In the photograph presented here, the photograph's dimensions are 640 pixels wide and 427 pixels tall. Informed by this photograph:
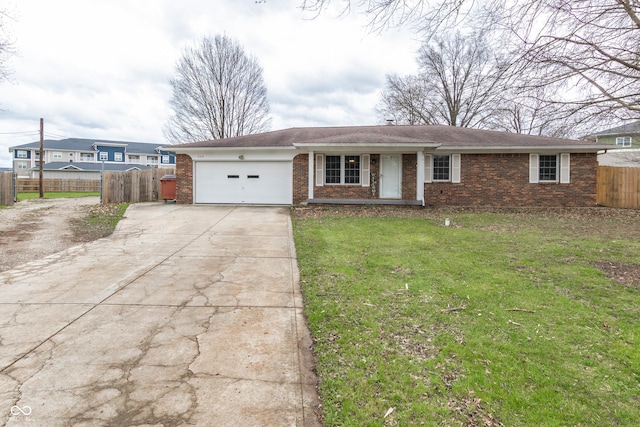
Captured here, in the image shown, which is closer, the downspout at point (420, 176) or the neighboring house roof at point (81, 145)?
the downspout at point (420, 176)

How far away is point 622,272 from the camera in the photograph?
5352 mm

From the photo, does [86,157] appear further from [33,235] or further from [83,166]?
[33,235]

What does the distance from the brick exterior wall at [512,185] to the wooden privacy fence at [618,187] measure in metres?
1.29

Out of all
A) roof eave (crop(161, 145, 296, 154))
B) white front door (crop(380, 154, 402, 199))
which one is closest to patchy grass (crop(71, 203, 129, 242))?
roof eave (crop(161, 145, 296, 154))

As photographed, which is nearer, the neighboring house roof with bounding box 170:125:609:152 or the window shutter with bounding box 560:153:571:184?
the neighboring house roof with bounding box 170:125:609:152

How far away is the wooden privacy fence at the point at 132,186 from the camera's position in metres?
15.9

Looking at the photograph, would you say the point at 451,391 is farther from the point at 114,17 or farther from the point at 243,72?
the point at 243,72

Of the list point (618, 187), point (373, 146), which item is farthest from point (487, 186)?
→ point (618, 187)

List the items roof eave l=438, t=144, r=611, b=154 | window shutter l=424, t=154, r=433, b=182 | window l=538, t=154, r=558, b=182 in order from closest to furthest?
roof eave l=438, t=144, r=611, b=154
window l=538, t=154, r=558, b=182
window shutter l=424, t=154, r=433, b=182

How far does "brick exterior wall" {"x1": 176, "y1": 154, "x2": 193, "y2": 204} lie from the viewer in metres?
15.5

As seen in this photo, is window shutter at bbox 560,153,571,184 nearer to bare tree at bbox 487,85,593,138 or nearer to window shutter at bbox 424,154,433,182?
window shutter at bbox 424,154,433,182

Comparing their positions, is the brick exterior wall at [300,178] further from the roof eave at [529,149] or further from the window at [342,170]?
the roof eave at [529,149]

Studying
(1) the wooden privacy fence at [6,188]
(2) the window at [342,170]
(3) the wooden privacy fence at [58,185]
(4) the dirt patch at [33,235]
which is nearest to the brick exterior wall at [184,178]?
(4) the dirt patch at [33,235]

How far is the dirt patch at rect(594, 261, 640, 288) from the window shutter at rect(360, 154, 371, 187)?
9.26 metres
